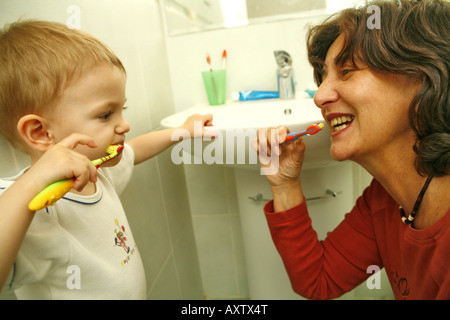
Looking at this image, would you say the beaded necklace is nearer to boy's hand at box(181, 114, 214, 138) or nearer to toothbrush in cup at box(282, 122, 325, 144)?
toothbrush in cup at box(282, 122, 325, 144)

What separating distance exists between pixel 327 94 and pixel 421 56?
0.53 ft

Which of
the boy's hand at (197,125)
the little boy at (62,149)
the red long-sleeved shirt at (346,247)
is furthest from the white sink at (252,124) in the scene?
the little boy at (62,149)

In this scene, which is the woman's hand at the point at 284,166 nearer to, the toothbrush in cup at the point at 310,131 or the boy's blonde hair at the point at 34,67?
the toothbrush in cup at the point at 310,131

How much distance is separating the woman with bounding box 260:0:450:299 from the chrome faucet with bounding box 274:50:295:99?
1.37ft

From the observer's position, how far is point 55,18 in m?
0.68

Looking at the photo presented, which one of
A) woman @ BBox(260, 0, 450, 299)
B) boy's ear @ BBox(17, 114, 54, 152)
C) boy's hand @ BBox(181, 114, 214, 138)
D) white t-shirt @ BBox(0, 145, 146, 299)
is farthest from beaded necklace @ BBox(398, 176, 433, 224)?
boy's ear @ BBox(17, 114, 54, 152)

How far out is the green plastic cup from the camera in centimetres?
123

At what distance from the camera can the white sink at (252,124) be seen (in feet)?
2.39

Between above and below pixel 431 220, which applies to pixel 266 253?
below

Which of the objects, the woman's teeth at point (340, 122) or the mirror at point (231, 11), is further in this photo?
the mirror at point (231, 11)

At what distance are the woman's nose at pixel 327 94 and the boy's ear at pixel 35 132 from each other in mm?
478
